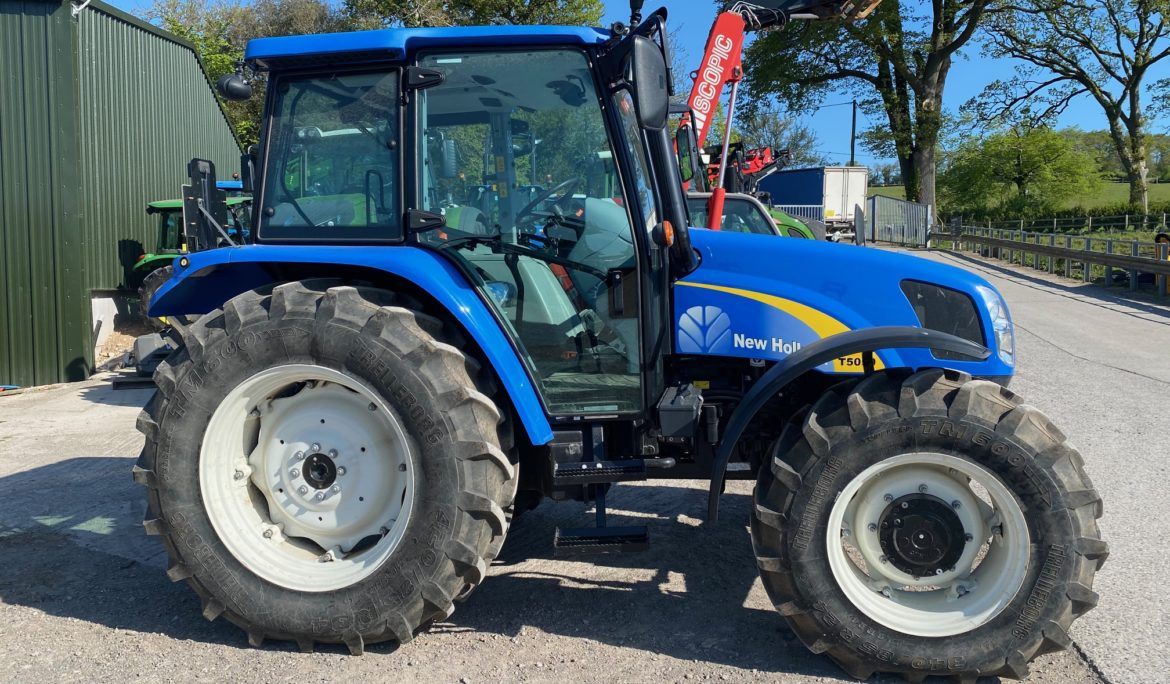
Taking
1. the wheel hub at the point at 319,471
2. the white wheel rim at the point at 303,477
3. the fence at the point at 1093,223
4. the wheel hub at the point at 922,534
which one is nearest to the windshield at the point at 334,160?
the white wheel rim at the point at 303,477

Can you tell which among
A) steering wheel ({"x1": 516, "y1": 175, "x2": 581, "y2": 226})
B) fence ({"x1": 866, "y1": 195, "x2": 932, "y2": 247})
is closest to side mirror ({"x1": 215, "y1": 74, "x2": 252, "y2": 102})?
steering wheel ({"x1": 516, "y1": 175, "x2": 581, "y2": 226})

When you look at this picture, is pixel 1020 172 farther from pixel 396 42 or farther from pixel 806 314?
pixel 396 42

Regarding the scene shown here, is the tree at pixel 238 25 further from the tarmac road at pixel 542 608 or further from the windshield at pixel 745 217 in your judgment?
the tarmac road at pixel 542 608

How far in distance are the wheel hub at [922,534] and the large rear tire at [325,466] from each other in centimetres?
149

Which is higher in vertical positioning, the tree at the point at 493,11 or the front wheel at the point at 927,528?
the tree at the point at 493,11

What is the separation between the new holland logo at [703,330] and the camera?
3715mm

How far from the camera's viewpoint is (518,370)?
11.9 ft

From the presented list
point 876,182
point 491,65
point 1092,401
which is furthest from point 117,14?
point 876,182

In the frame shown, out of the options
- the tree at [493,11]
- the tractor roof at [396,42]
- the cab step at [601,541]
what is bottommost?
the cab step at [601,541]

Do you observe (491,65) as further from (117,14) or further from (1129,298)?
(1129,298)

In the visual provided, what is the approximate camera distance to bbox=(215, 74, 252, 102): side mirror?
3.94 meters

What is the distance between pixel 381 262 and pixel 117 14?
1143cm

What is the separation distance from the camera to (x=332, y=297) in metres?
3.55

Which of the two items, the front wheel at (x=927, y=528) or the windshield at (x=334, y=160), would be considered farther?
the windshield at (x=334, y=160)
